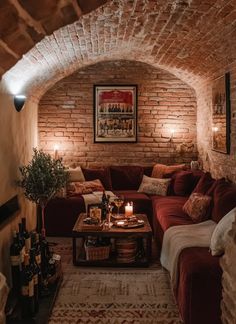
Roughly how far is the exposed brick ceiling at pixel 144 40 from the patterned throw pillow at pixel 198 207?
1.75 meters

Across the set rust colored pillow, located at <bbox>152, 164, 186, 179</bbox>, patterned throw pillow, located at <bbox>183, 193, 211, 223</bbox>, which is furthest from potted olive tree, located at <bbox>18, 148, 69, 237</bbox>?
rust colored pillow, located at <bbox>152, 164, 186, 179</bbox>

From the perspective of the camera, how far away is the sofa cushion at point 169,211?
4664 millimetres

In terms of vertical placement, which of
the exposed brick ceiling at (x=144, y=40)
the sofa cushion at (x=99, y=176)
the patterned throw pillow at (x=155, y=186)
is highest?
the exposed brick ceiling at (x=144, y=40)

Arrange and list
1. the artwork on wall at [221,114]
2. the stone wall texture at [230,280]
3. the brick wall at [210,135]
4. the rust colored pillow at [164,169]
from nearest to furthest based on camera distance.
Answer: the stone wall texture at [230,280] < the brick wall at [210,135] < the artwork on wall at [221,114] < the rust colored pillow at [164,169]

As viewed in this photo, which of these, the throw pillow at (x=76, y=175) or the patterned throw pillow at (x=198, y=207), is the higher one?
the throw pillow at (x=76, y=175)

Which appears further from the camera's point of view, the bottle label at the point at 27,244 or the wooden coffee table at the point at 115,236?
the wooden coffee table at the point at 115,236

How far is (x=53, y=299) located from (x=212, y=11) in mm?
3037

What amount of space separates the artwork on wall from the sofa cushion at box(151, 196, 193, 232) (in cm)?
100

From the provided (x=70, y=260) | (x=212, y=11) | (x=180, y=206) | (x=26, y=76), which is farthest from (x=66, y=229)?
(x=212, y=11)

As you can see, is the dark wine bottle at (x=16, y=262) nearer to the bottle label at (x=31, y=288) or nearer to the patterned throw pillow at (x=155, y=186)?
the bottle label at (x=31, y=288)

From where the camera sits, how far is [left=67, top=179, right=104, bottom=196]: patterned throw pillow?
6.29m

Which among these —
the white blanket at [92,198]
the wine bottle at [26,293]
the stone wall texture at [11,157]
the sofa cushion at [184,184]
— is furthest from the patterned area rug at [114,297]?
the sofa cushion at [184,184]

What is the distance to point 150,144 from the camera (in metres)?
7.42

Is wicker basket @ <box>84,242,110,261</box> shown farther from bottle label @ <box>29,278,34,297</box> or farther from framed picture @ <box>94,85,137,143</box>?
framed picture @ <box>94,85,137,143</box>
